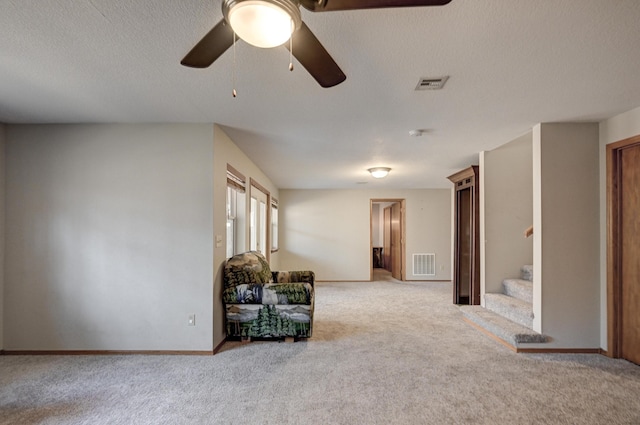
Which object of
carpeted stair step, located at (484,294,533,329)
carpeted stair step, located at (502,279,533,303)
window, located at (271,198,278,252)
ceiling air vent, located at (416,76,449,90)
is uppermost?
ceiling air vent, located at (416,76,449,90)

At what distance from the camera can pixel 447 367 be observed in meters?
3.05

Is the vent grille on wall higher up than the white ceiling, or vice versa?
the white ceiling

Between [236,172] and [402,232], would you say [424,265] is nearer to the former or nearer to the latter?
[402,232]

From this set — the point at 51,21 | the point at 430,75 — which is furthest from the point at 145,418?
the point at 430,75

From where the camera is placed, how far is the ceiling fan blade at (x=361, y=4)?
3.92ft

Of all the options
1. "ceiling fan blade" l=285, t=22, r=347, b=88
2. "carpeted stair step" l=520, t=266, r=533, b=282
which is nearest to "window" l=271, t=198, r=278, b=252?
"carpeted stair step" l=520, t=266, r=533, b=282

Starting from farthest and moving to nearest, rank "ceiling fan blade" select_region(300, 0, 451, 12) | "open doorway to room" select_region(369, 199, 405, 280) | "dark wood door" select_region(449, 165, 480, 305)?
"open doorway to room" select_region(369, 199, 405, 280)
"dark wood door" select_region(449, 165, 480, 305)
"ceiling fan blade" select_region(300, 0, 451, 12)

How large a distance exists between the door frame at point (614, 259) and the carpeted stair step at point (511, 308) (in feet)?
2.22

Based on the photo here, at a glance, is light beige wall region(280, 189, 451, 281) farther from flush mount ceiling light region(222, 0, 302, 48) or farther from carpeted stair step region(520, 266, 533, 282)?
flush mount ceiling light region(222, 0, 302, 48)

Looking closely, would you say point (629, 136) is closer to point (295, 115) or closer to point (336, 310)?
point (295, 115)

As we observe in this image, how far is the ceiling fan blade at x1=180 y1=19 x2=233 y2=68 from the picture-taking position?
1.41 m

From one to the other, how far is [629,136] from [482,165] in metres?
1.64

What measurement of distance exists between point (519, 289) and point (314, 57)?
397 centimetres

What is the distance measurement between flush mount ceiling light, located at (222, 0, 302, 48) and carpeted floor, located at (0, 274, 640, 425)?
224cm
